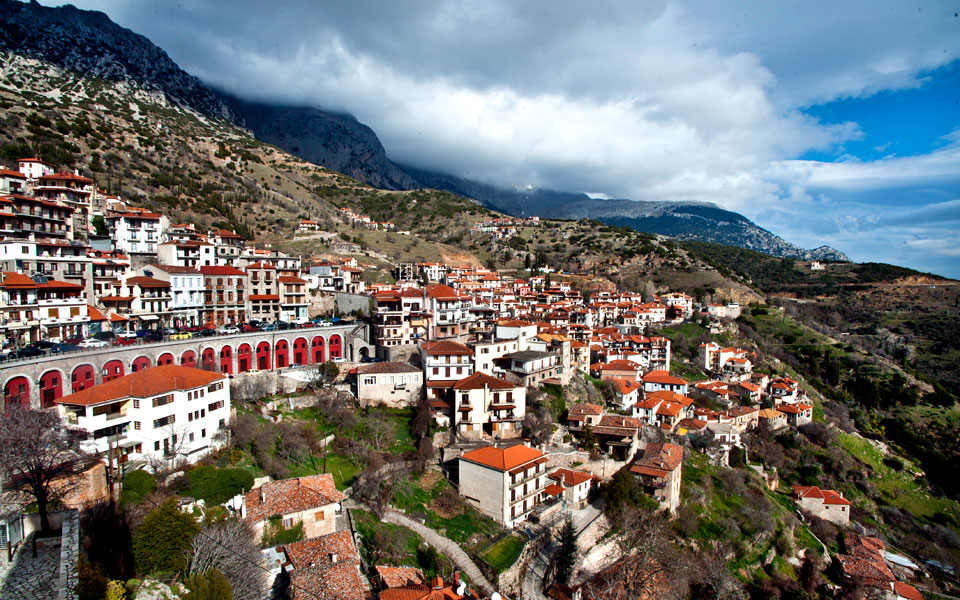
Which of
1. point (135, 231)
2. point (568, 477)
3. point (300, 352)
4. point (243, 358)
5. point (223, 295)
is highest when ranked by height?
point (135, 231)

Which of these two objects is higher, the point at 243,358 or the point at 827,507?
the point at 243,358

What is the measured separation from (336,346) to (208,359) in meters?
10.2

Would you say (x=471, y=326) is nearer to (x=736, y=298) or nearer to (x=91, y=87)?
(x=736, y=298)

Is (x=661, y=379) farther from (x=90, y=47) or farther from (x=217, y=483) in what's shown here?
(x=90, y=47)

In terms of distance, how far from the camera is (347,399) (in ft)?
107

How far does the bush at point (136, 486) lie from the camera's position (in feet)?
58.1

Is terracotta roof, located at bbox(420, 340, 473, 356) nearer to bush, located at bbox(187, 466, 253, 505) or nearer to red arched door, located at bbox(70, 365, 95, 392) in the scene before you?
bush, located at bbox(187, 466, 253, 505)

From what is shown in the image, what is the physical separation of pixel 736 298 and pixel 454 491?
3099 inches

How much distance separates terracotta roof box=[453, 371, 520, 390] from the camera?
3116cm

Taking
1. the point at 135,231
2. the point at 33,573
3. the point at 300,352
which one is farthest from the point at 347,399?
the point at 135,231

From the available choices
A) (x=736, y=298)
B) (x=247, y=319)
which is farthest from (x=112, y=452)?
(x=736, y=298)

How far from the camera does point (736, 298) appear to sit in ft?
289

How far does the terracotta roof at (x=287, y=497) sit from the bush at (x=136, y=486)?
339cm

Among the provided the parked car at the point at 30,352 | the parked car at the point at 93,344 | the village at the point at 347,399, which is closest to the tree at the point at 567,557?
the village at the point at 347,399
